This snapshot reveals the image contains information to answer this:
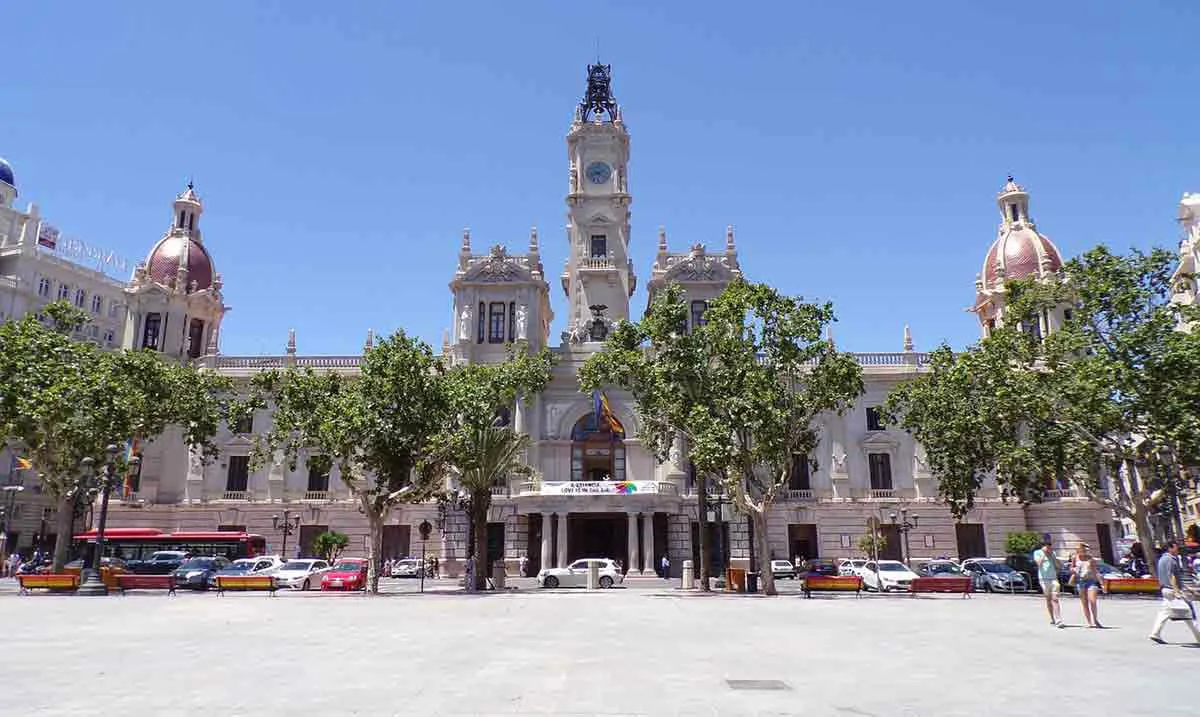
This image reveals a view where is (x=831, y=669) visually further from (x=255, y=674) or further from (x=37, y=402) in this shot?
(x=37, y=402)

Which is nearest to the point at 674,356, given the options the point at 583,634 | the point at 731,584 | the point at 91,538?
the point at 731,584

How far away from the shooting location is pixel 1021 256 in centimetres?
Answer: 5716

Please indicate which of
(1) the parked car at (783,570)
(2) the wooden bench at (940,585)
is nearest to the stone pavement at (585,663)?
(2) the wooden bench at (940,585)

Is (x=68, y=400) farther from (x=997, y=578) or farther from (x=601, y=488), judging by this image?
(x=997, y=578)

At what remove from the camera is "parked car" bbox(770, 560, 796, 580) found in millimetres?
48375

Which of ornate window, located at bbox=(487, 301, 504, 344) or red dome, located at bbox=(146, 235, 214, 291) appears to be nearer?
ornate window, located at bbox=(487, 301, 504, 344)

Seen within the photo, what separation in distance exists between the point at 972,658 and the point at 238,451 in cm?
5188

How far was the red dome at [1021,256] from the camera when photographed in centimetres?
5609

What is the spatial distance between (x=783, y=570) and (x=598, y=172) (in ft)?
104

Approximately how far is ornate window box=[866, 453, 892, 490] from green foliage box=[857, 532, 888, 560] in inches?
156

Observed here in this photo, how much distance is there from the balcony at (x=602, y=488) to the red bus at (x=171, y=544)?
648 inches

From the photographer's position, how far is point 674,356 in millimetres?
34125

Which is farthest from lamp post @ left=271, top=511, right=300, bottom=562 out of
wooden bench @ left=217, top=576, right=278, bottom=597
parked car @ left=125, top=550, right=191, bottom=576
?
wooden bench @ left=217, top=576, right=278, bottom=597

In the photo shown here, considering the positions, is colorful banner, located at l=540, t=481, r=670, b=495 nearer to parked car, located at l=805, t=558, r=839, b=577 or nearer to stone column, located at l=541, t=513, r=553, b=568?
stone column, located at l=541, t=513, r=553, b=568
